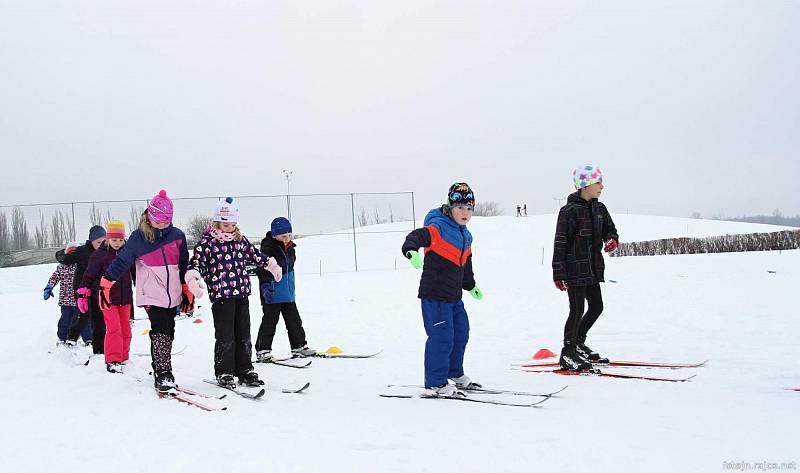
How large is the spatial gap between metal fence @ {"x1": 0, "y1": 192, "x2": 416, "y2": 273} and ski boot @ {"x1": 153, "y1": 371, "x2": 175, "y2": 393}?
57.8ft

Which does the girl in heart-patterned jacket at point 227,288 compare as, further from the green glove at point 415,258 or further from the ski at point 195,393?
the green glove at point 415,258

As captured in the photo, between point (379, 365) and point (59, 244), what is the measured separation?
22.4 meters

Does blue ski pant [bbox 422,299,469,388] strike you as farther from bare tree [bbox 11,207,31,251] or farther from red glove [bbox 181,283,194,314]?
bare tree [bbox 11,207,31,251]

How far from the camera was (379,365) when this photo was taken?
724 cm

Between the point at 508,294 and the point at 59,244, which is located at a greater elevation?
the point at 59,244

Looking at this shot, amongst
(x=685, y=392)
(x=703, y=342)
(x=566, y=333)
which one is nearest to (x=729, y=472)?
(x=685, y=392)

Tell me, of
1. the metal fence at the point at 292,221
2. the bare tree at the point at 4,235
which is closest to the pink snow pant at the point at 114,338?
Answer: the metal fence at the point at 292,221

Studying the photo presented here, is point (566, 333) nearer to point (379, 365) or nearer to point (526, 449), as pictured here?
point (379, 365)

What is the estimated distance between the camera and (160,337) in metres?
5.71

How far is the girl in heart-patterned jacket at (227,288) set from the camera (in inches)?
224

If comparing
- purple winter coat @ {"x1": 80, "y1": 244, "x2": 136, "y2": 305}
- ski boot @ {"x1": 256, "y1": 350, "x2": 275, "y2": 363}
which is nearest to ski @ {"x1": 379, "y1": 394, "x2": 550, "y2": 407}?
ski boot @ {"x1": 256, "y1": 350, "x2": 275, "y2": 363}

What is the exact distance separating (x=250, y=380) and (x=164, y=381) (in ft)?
2.44

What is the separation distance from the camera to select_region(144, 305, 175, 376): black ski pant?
5.64 m

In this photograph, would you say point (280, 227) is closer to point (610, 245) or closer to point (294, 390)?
point (294, 390)
